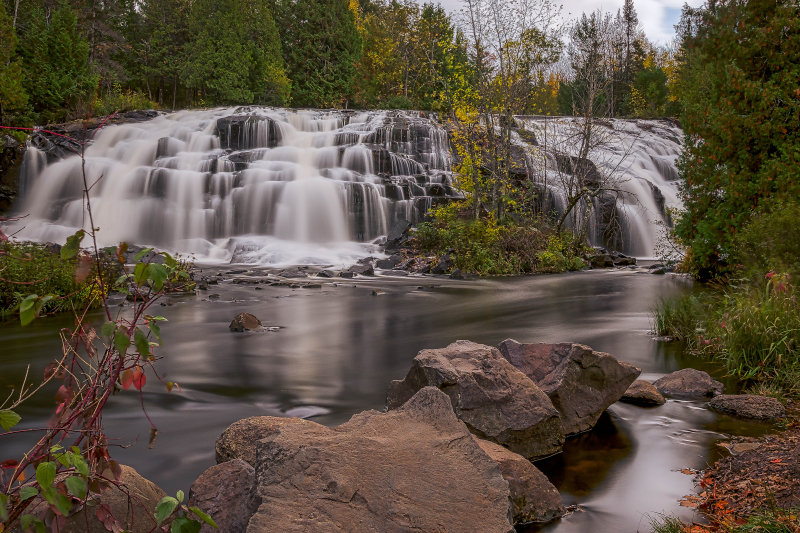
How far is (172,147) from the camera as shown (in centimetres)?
2461

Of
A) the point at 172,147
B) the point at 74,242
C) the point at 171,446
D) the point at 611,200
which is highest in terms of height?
the point at 172,147

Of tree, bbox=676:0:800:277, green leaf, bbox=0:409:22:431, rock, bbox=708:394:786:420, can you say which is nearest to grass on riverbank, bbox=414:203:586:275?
tree, bbox=676:0:800:277

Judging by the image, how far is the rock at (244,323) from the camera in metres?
9.15

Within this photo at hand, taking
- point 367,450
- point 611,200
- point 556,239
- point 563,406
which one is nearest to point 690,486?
point 563,406

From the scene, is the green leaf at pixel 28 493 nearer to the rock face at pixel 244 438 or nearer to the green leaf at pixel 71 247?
the green leaf at pixel 71 247

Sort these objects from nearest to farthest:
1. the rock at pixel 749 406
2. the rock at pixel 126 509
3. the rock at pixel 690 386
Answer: the rock at pixel 126 509, the rock at pixel 749 406, the rock at pixel 690 386

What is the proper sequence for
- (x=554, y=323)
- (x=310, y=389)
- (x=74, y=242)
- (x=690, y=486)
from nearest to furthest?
(x=74, y=242), (x=690, y=486), (x=310, y=389), (x=554, y=323)

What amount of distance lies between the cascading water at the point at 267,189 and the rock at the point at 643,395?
14.3 metres

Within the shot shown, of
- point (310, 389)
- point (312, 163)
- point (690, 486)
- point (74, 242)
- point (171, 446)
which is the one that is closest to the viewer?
point (74, 242)

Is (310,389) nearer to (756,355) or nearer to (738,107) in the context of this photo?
(756,355)

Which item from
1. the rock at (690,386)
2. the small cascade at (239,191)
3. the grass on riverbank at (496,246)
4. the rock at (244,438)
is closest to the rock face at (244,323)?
the rock at (244,438)

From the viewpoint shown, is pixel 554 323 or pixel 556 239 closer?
pixel 554 323

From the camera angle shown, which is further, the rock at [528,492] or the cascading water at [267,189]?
the cascading water at [267,189]

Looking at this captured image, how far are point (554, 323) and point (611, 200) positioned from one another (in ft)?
46.5
